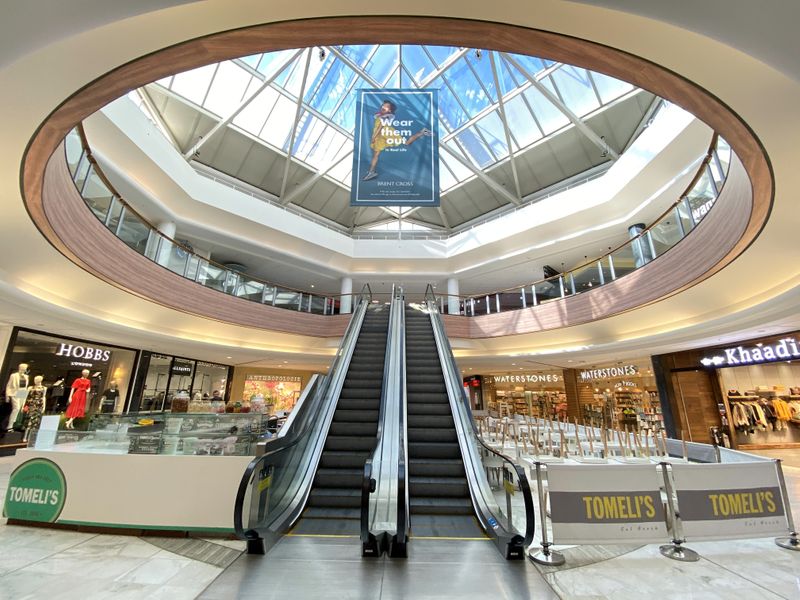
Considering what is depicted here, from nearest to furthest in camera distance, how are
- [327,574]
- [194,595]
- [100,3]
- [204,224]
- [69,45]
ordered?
[100,3] < [69,45] < [194,595] < [327,574] < [204,224]

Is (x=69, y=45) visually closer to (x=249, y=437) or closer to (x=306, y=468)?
(x=249, y=437)

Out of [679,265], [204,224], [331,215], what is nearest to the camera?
[679,265]

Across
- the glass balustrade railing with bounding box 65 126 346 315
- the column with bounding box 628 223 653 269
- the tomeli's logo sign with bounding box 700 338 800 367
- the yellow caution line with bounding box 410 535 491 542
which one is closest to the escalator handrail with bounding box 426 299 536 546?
the yellow caution line with bounding box 410 535 491 542

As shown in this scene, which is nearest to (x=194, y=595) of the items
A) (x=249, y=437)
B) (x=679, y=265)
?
(x=249, y=437)

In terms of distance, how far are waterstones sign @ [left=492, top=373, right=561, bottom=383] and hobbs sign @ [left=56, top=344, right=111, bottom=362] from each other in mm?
17369

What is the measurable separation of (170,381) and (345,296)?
7.51 meters

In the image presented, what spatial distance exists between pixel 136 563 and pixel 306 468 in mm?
1965

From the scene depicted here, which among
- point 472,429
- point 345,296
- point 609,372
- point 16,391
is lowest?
point 472,429

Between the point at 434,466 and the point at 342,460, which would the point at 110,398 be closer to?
the point at 342,460

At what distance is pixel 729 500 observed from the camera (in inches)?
152

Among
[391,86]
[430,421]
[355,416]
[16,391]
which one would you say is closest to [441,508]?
[430,421]

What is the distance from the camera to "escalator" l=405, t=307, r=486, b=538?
13.7 feet

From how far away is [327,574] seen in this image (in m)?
3.17

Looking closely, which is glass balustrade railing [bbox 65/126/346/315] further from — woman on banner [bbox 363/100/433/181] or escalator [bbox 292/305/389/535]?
escalator [bbox 292/305/389/535]
